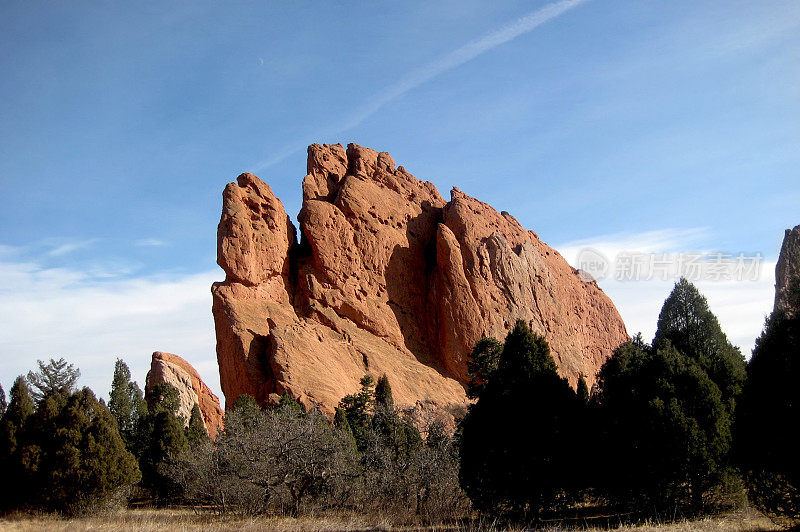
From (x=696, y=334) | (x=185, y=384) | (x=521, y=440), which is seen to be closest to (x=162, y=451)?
(x=185, y=384)

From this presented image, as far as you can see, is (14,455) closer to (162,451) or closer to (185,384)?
(162,451)

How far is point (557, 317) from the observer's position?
214 ft

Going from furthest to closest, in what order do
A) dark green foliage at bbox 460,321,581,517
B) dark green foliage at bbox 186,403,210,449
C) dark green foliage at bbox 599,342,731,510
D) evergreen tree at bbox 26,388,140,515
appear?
dark green foliage at bbox 186,403,210,449
evergreen tree at bbox 26,388,140,515
dark green foliage at bbox 599,342,731,510
dark green foliage at bbox 460,321,581,517

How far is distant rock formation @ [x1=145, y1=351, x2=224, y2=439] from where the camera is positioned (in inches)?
2002

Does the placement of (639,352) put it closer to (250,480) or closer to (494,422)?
(494,422)

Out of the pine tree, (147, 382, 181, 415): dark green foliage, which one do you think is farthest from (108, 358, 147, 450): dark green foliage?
the pine tree

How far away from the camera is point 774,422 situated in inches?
478

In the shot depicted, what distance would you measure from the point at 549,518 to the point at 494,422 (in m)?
3.55

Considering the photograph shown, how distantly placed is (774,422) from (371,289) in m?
45.1

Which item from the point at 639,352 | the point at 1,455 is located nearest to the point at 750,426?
the point at 639,352

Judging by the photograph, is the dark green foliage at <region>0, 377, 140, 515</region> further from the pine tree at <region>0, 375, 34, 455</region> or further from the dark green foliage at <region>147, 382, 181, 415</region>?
the dark green foliage at <region>147, 382, 181, 415</region>

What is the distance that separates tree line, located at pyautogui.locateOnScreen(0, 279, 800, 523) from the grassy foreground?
794 mm

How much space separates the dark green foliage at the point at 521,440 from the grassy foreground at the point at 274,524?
110cm

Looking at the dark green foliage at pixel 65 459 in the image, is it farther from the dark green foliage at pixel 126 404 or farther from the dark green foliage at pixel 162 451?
the dark green foliage at pixel 126 404
